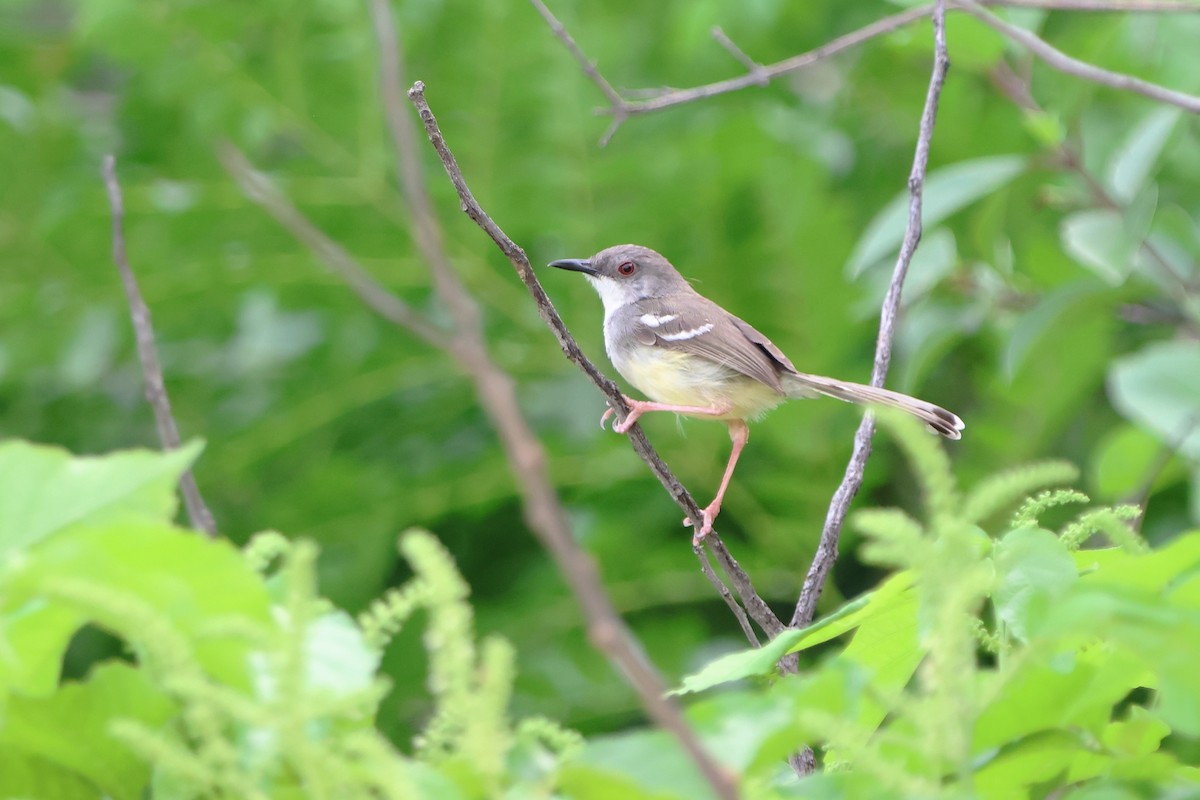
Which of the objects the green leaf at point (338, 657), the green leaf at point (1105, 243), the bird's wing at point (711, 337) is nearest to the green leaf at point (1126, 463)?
the green leaf at point (1105, 243)

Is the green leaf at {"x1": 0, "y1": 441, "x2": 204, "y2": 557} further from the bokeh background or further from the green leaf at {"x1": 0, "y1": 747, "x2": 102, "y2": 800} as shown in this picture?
the bokeh background

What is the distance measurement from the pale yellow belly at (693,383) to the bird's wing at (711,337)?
39 millimetres

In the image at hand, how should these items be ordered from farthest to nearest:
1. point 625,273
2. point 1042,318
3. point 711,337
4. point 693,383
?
point 625,273 < point 711,337 < point 693,383 < point 1042,318

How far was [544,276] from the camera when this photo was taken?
211 inches

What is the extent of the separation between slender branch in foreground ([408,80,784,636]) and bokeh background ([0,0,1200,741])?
7.58 ft

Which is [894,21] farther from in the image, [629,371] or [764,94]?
[764,94]

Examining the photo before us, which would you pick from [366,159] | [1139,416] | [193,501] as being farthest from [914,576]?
[366,159]

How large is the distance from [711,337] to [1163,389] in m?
1.56

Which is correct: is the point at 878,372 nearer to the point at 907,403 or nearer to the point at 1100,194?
the point at 907,403

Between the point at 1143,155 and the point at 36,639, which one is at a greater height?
the point at 1143,155

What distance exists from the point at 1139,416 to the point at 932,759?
2709 mm

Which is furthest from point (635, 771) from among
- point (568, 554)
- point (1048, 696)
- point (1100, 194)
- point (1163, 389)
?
point (1100, 194)

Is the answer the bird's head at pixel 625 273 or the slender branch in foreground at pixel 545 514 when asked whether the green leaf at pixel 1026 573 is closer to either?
the slender branch in foreground at pixel 545 514

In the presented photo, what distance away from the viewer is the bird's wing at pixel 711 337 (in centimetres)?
434
